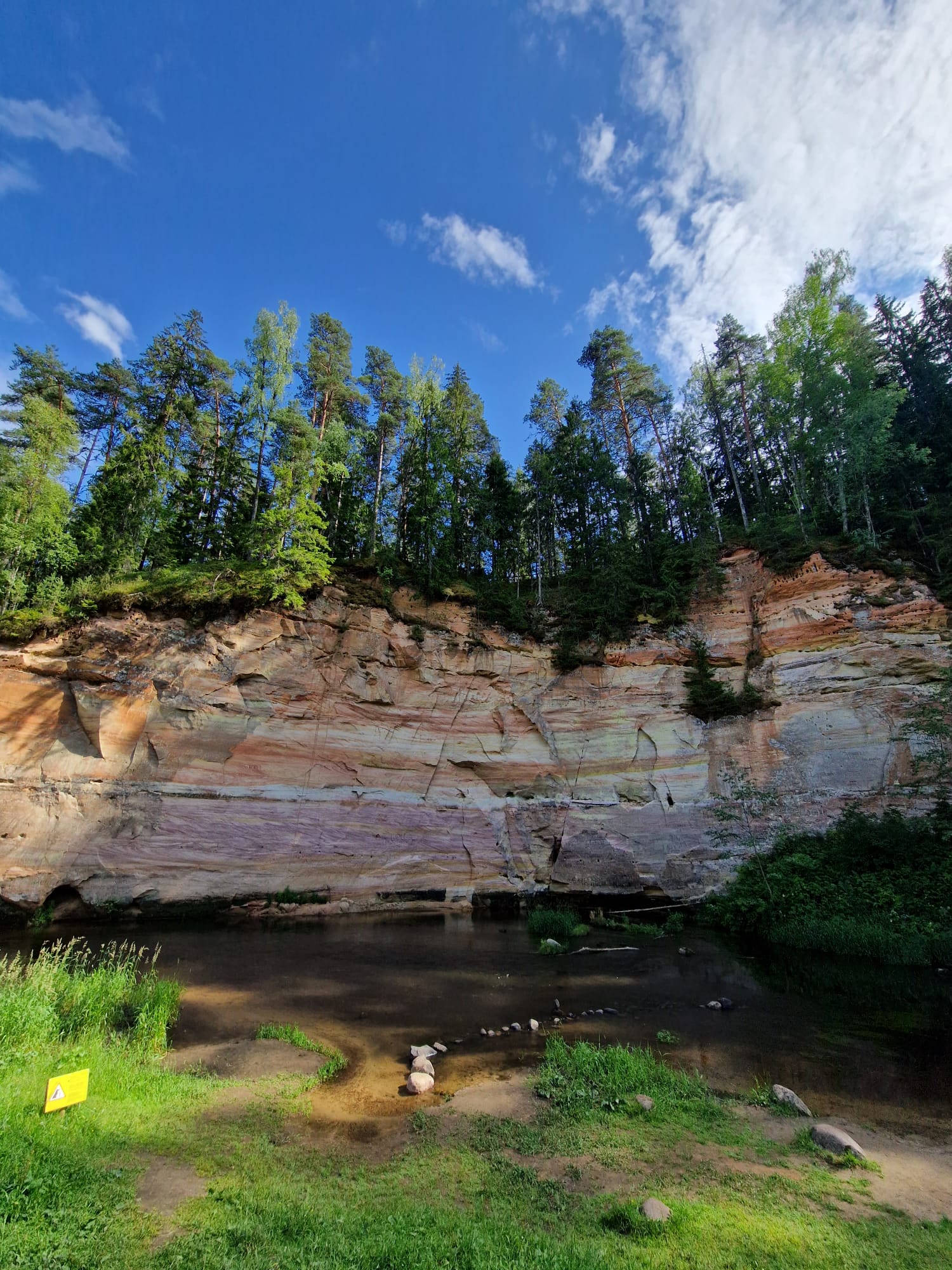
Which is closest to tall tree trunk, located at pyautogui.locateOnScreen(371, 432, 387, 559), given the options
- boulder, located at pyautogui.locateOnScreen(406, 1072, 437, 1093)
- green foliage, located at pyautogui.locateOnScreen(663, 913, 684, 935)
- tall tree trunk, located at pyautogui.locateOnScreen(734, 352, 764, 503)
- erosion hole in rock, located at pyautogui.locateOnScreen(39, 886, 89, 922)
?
Result: erosion hole in rock, located at pyautogui.locateOnScreen(39, 886, 89, 922)

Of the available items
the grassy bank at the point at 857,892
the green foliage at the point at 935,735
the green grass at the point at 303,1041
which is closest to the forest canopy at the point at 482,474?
the green foliage at the point at 935,735

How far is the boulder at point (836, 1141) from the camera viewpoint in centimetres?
513

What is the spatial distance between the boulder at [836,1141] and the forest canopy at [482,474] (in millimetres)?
17609

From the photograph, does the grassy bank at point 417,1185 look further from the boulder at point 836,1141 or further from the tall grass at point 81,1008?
the boulder at point 836,1141

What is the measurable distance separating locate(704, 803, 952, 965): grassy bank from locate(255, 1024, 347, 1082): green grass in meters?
12.9

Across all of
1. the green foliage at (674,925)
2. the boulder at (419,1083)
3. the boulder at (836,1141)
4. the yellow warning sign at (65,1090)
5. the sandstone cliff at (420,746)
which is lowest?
the green foliage at (674,925)

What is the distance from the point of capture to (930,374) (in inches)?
985

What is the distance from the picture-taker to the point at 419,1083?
22.2 feet

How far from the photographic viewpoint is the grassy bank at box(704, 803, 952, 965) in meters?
12.9

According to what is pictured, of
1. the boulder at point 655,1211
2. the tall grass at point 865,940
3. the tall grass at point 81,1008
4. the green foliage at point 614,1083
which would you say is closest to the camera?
the boulder at point 655,1211

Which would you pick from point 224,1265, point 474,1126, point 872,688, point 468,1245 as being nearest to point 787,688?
point 872,688

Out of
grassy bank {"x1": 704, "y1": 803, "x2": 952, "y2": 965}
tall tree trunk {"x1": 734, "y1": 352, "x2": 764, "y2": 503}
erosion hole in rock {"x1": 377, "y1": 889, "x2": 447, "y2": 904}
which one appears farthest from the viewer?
tall tree trunk {"x1": 734, "y1": 352, "x2": 764, "y2": 503}

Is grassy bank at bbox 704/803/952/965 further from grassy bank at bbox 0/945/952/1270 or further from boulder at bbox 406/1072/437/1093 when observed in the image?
boulder at bbox 406/1072/437/1093

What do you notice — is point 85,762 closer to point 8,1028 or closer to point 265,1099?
point 8,1028
